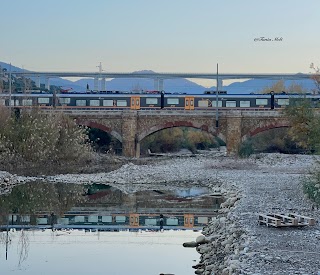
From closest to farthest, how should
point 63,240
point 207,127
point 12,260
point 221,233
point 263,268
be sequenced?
point 263,268, point 12,260, point 221,233, point 63,240, point 207,127

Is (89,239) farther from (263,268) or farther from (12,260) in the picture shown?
(263,268)

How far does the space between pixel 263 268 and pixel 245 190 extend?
38.9 feet

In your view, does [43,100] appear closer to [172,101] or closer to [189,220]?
[172,101]

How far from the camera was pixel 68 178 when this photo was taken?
2881 centimetres

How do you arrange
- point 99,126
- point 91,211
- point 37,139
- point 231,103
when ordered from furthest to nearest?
point 231,103
point 99,126
point 37,139
point 91,211

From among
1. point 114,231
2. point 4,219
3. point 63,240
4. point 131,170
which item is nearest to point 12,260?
point 63,240

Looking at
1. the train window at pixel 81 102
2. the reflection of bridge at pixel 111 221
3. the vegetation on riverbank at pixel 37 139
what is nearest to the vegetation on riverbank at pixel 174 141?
the train window at pixel 81 102

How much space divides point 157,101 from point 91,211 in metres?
26.4

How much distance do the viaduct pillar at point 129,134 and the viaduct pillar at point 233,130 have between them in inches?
258

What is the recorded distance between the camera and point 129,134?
143 ft

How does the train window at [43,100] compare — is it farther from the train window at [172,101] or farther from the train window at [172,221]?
the train window at [172,221]

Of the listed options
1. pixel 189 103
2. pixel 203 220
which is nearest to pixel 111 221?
pixel 203 220

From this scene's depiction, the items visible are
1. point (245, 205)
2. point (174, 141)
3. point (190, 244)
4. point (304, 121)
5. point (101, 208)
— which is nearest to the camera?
point (190, 244)

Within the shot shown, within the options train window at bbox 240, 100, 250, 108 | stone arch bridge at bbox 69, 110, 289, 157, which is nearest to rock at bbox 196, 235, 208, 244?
stone arch bridge at bbox 69, 110, 289, 157
